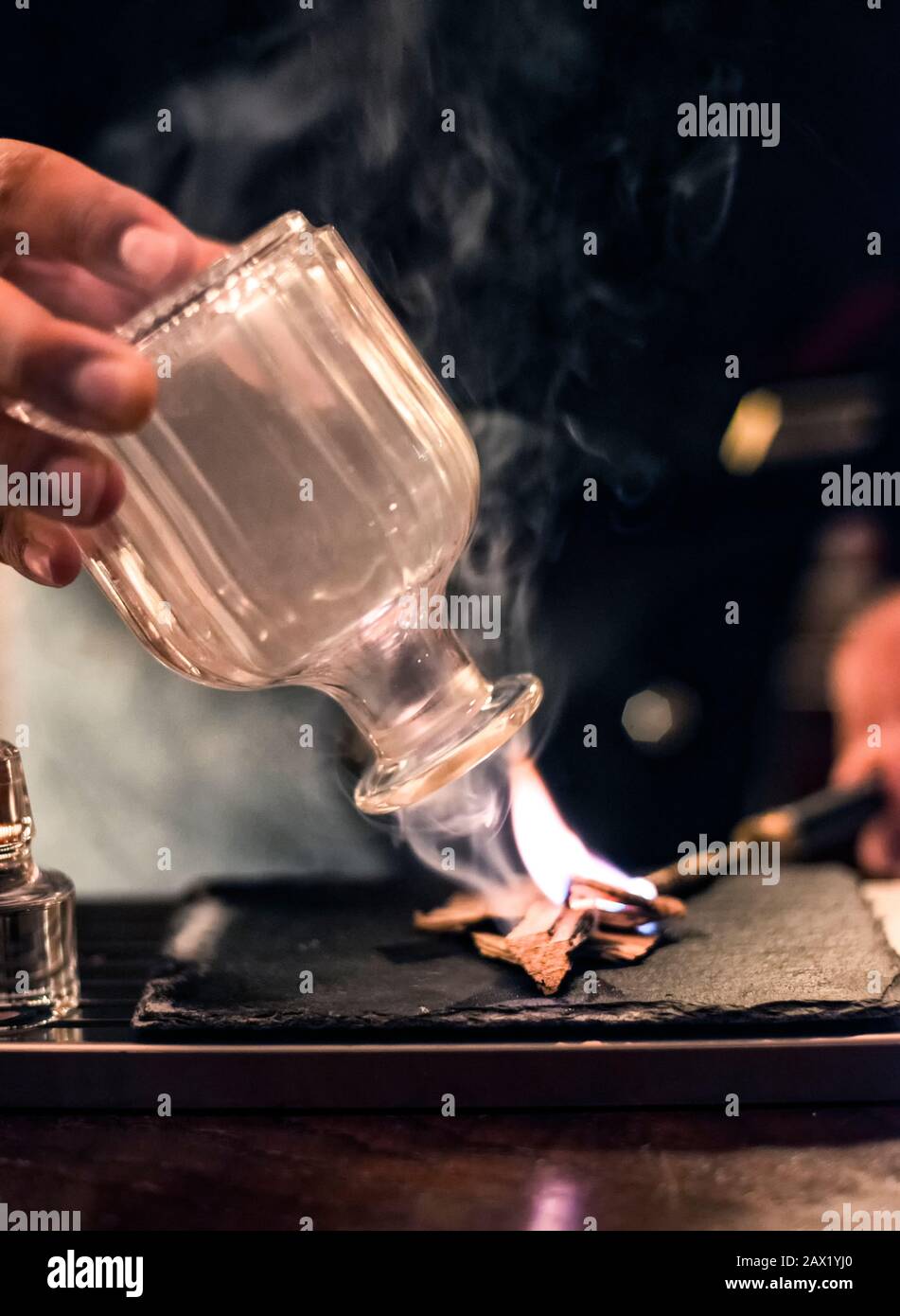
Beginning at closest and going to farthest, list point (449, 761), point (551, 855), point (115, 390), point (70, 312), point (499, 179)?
point (115, 390) → point (449, 761) → point (70, 312) → point (551, 855) → point (499, 179)

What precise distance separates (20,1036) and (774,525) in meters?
0.80

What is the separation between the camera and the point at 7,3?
3.57 feet

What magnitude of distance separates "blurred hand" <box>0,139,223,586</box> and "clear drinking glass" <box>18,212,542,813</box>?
0.02 metres

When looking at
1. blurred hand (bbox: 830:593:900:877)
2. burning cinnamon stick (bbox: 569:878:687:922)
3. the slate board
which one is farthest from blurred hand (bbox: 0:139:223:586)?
blurred hand (bbox: 830:593:900:877)

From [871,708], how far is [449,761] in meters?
0.69

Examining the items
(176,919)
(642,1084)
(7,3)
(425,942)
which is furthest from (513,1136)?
(7,3)

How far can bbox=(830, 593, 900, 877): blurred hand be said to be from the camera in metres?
1.17

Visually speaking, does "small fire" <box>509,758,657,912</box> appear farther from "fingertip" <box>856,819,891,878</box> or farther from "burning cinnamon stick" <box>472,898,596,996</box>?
"fingertip" <box>856,819,891,878</box>

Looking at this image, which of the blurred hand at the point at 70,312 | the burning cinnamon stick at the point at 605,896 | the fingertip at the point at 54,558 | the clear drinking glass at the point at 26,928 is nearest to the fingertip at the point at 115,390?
the blurred hand at the point at 70,312

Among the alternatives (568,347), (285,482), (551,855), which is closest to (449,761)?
(285,482)

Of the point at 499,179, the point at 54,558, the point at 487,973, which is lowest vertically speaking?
the point at 487,973

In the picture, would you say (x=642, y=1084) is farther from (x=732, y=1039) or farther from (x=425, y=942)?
(x=425, y=942)

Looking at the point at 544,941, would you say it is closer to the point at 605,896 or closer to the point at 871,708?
the point at 605,896

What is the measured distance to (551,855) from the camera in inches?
35.0
